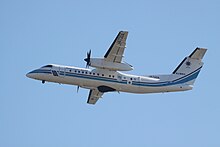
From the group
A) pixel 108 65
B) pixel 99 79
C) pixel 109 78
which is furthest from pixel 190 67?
pixel 99 79

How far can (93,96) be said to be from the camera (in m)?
37.7

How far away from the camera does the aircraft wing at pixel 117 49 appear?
31.6m

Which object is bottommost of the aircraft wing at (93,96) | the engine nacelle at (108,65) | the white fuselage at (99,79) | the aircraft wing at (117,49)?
the aircraft wing at (93,96)

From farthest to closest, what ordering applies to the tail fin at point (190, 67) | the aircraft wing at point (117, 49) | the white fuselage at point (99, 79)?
the tail fin at point (190, 67) → the white fuselage at point (99, 79) → the aircraft wing at point (117, 49)

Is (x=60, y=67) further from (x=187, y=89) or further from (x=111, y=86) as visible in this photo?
(x=187, y=89)

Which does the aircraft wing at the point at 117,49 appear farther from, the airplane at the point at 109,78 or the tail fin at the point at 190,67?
the tail fin at the point at 190,67

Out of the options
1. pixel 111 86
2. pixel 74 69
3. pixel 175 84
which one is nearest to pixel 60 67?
pixel 74 69

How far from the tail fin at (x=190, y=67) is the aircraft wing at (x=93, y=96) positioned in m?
6.02

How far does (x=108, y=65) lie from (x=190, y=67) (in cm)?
636

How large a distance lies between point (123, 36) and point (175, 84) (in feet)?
19.1

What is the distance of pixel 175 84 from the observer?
34688 mm

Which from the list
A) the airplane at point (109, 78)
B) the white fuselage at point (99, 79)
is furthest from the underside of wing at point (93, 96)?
the white fuselage at point (99, 79)

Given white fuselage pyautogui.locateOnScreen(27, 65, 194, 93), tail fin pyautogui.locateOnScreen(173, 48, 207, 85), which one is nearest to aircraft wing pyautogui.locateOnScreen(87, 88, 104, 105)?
white fuselage pyautogui.locateOnScreen(27, 65, 194, 93)

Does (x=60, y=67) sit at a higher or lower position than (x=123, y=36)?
lower
